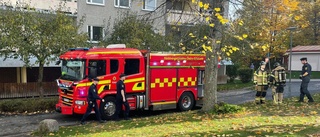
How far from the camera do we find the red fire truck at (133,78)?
11.3 m

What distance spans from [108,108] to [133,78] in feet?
5.08

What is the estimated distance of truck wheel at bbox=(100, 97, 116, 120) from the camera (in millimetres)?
11586

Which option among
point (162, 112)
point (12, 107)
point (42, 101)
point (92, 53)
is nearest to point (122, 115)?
point (162, 112)

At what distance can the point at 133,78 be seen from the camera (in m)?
12.3

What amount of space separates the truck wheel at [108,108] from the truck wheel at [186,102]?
3.33 meters

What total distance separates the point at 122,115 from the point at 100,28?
12.1 metres

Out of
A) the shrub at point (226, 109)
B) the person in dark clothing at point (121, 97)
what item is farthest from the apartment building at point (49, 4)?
the shrub at point (226, 109)

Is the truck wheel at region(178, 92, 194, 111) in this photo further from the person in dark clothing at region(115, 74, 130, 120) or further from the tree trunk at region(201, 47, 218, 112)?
the person in dark clothing at region(115, 74, 130, 120)

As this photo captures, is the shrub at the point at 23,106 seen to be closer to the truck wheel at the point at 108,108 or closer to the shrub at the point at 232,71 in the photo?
the truck wheel at the point at 108,108

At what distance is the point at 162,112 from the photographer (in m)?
14.0

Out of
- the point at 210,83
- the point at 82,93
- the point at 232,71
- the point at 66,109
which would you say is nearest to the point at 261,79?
the point at 210,83

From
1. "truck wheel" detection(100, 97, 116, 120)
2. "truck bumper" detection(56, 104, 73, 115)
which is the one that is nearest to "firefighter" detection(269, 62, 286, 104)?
"truck wheel" detection(100, 97, 116, 120)

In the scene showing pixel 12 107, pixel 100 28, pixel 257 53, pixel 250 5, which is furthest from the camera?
pixel 257 53

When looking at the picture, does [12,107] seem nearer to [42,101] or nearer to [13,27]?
[42,101]
